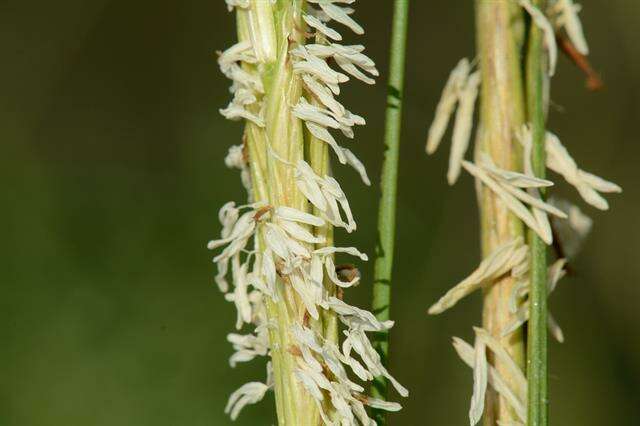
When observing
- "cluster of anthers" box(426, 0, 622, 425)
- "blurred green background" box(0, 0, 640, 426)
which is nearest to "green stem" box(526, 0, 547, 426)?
"cluster of anthers" box(426, 0, 622, 425)

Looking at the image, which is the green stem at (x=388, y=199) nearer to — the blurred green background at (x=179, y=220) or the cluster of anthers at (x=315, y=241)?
the cluster of anthers at (x=315, y=241)

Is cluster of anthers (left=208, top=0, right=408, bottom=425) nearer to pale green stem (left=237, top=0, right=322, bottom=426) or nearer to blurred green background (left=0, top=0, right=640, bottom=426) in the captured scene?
pale green stem (left=237, top=0, right=322, bottom=426)

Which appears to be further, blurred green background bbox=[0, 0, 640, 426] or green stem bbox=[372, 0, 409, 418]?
blurred green background bbox=[0, 0, 640, 426]

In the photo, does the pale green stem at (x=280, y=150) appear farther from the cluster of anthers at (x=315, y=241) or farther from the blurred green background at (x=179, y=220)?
the blurred green background at (x=179, y=220)

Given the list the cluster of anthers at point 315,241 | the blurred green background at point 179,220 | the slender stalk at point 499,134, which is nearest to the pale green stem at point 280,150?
the cluster of anthers at point 315,241

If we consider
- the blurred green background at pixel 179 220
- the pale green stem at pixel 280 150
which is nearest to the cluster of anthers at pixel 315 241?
the pale green stem at pixel 280 150

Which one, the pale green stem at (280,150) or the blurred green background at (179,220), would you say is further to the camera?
the blurred green background at (179,220)

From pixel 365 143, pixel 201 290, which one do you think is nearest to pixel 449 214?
pixel 365 143
